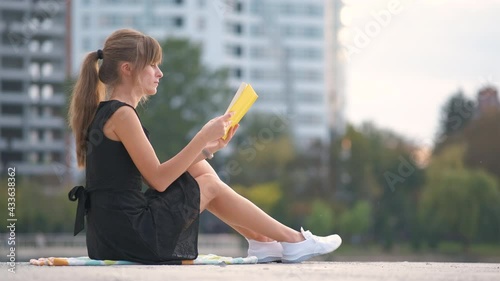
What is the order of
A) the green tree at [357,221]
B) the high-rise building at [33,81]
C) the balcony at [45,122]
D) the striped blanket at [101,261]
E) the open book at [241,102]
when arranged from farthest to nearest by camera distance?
the balcony at [45,122] < the high-rise building at [33,81] < the green tree at [357,221] < the open book at [241,102] < the striped blanket at [101,261]

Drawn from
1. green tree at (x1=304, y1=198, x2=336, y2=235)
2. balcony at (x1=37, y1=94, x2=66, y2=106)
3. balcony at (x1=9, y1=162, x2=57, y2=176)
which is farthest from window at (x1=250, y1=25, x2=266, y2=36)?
green tree at (x1=304, y1=198, x2=336, y2=235)

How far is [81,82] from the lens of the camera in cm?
712

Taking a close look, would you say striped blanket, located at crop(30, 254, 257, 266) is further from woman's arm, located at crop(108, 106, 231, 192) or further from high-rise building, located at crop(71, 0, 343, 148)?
high-rise building, located at crop(71, 0, 343, 148)

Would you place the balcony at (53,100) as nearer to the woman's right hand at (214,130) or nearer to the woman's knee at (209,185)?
the woman's knee at (209,185)

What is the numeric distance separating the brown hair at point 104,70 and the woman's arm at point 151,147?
240 millimetres

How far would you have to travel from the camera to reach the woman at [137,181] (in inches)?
267

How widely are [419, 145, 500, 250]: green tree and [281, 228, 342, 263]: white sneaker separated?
180ft

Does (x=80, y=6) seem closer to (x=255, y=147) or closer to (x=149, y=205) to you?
(x=255, y=147)

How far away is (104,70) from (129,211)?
774mm

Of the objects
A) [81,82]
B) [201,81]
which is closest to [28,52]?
[201,81]

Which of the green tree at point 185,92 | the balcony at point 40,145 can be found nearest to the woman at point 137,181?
the green tree at point 185,92

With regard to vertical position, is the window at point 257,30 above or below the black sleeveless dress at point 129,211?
above

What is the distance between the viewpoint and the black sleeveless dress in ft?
22.2

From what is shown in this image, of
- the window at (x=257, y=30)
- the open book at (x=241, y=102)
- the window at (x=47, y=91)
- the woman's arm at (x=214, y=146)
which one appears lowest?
the window at (x=47, y=91)
